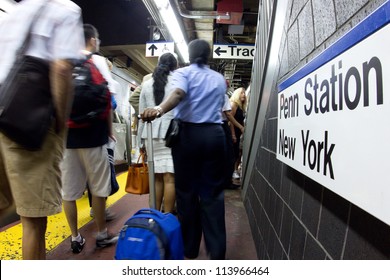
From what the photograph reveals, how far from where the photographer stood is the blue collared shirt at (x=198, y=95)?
1.74m

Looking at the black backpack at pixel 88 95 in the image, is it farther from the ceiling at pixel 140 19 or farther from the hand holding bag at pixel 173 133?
the ceiling at pixel 140 19

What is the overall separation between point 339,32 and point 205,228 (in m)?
1.34

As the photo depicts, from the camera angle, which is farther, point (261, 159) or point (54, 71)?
point (261, 159)

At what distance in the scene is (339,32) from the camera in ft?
2.81

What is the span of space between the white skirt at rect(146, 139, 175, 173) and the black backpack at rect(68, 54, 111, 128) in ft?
2.33

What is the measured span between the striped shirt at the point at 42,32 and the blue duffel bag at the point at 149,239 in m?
0.74

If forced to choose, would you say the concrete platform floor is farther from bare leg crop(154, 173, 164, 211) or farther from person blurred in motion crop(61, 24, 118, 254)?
bare leg crop(154, 173, 164, 211)

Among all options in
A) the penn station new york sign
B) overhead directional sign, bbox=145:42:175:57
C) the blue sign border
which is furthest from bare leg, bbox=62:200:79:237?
overhead directional sign, bbox=145:42:175:57

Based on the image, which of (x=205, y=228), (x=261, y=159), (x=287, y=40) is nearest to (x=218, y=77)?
(x=287, y=40)

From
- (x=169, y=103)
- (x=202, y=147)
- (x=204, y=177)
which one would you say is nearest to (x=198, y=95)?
(x=169, y=103)

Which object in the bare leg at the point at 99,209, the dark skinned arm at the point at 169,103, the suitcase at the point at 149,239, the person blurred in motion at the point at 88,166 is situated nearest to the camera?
the suitcase at the point at 149,239

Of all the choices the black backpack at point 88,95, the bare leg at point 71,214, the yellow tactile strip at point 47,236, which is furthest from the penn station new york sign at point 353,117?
the yellow tactile strip at point 47,236

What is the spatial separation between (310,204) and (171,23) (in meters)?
4.58
